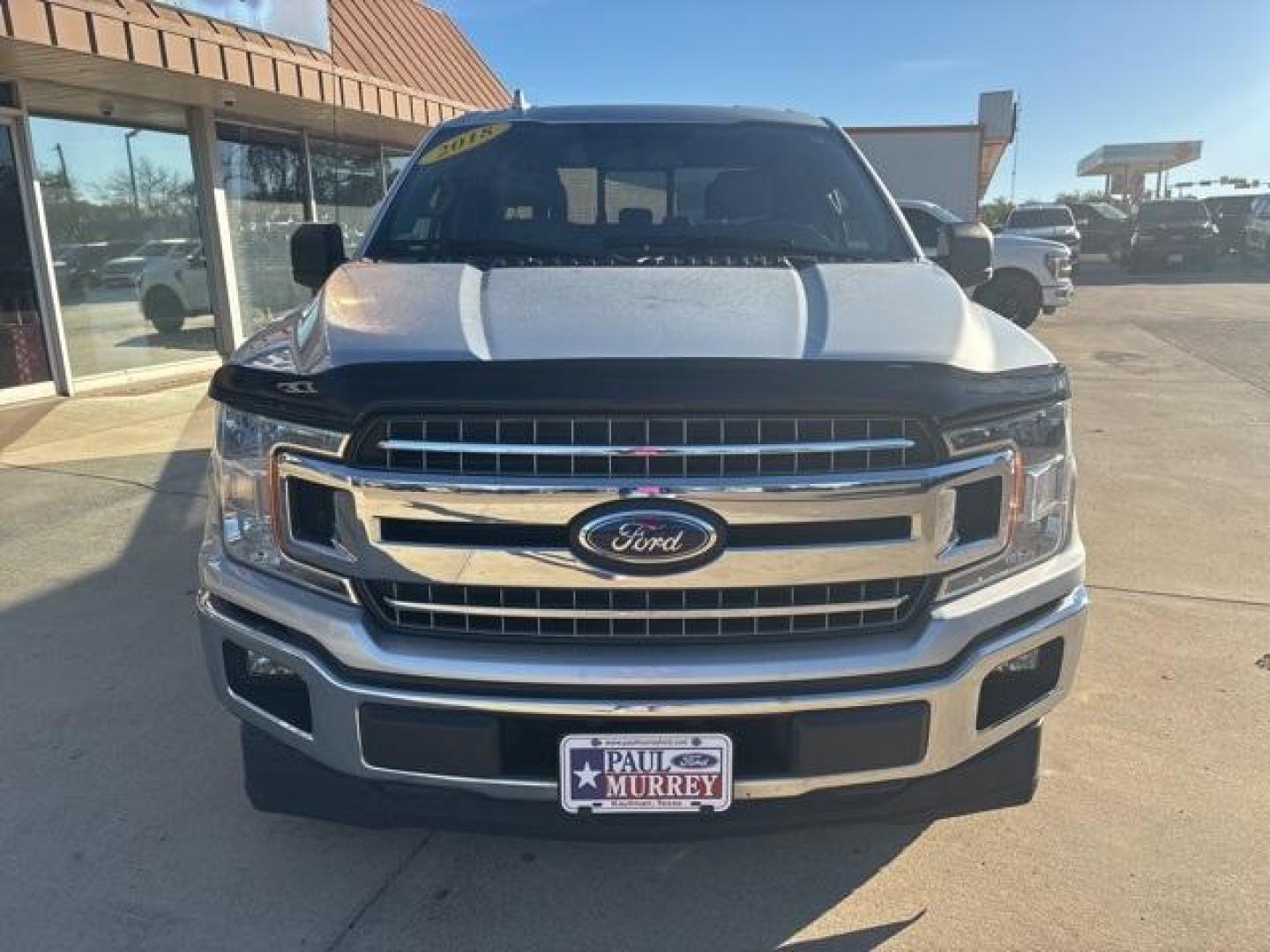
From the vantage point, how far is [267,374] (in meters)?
2.25

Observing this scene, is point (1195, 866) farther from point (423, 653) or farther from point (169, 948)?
point (169, 948)

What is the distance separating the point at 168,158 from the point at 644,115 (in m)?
8.29

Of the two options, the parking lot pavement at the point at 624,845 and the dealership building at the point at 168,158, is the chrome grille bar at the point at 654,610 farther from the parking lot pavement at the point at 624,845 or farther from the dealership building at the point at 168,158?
the dealership building at the point at 168,158

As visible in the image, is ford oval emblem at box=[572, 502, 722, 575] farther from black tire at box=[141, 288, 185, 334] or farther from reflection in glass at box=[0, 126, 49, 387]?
black tire at box=[141, 288, 185, 334]

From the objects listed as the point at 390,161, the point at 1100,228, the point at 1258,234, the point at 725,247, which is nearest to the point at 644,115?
the point at 725,247

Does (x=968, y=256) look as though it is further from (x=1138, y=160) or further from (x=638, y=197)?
(x=1138, y=160)

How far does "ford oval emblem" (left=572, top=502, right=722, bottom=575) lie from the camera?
6.81 ft

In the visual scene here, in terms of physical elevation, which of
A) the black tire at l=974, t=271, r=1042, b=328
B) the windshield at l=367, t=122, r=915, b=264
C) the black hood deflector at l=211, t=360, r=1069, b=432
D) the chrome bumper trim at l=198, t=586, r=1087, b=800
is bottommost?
the black tire at l=974, t=271, r=1042, b=328

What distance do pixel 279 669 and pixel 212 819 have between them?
0.90 meters

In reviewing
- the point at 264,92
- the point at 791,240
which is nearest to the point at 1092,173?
the point at 264,92

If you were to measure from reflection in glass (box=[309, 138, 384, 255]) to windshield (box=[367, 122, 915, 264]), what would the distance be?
9165 mm

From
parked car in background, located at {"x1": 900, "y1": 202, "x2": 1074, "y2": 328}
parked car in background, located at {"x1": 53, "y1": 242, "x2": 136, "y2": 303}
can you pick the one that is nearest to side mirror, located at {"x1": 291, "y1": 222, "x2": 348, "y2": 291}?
parked car in background, located at {"x1": 53, "y1": 242, "x2": 136, "y2": 303}

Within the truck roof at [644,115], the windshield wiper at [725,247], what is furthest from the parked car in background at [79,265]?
the windshield wiper at [725,247]

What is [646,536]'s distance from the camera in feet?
6.82
